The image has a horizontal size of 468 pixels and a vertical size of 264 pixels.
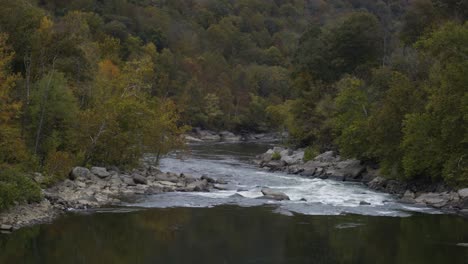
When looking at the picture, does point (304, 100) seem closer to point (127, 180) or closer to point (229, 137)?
point (127, 180)

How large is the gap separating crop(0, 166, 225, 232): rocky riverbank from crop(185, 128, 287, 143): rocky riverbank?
45.9 meters

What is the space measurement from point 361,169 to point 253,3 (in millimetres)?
151246

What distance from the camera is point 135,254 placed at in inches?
1014

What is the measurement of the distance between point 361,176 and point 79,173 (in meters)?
22.5

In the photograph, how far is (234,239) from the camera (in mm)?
28484

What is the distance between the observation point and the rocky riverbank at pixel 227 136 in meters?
94.5

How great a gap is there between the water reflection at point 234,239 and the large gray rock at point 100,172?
8186 mm

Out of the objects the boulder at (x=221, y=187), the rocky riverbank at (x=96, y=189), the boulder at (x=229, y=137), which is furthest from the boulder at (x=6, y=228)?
the boulder at (x=229, y=137)

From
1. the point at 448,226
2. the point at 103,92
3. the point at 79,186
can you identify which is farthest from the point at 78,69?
the point at 448,226

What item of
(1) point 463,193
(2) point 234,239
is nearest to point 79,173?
(2) point 234,239

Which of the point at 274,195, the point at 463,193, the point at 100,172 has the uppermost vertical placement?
the point at 463,193

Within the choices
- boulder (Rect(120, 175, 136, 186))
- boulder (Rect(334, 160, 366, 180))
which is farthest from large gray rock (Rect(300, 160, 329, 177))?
boulder (Rect(120, 175, 136, 186))

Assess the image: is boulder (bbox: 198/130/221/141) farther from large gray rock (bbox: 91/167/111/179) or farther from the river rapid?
large gray rock (bbox: 91/167/111/179)

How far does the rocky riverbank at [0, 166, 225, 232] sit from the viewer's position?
29711mm
